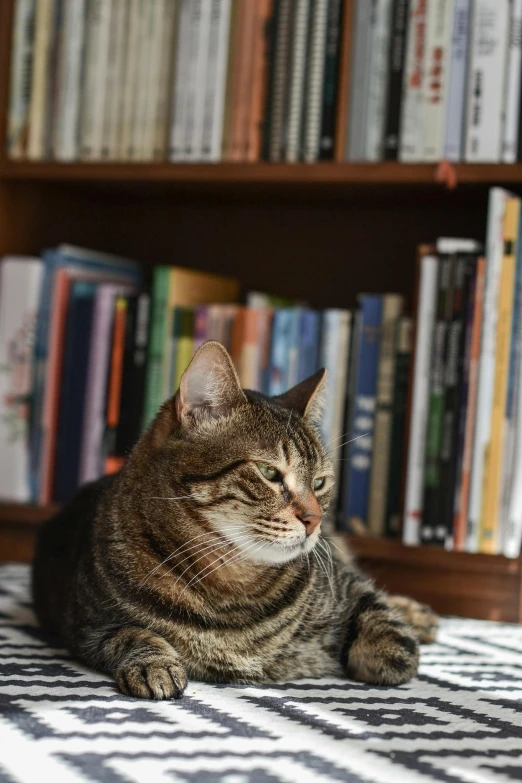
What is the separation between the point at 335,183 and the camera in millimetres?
1812

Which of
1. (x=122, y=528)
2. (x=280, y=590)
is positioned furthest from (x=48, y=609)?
(x=280, y=590)

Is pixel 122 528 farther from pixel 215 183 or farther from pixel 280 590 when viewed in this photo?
pixel 215 183

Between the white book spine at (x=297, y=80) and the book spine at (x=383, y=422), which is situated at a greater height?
the white book spine at (x=297, y=80)

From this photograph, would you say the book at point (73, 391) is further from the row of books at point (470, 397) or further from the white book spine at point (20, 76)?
the row of books at point (470, 397)

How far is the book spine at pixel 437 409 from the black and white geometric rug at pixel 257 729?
429mm

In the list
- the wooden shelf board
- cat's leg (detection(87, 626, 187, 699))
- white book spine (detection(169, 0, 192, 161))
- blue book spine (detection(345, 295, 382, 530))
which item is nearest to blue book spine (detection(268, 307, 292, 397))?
blue book spine (detection(345, 295, 382, 530))

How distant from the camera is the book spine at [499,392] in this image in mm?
1665

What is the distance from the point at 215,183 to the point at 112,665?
103 cm

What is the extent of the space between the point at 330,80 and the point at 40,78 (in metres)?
0.57

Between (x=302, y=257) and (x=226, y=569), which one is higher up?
(x=302, y=257)

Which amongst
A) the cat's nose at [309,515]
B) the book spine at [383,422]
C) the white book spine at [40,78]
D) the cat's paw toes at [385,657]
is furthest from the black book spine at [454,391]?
the white book spine at [40,78]

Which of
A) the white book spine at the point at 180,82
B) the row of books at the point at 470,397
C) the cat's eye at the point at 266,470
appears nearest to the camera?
the cat's eye at the point at 266,470

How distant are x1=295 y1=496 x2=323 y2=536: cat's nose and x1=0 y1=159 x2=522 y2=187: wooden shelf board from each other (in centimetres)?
76

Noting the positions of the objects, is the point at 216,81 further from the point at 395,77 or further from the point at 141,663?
the point at 141,663
